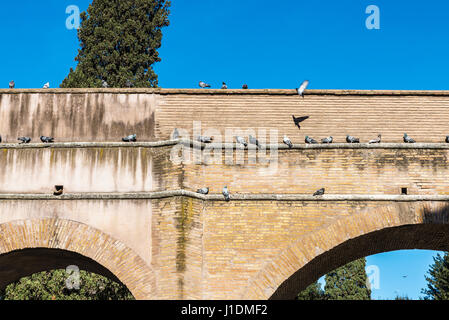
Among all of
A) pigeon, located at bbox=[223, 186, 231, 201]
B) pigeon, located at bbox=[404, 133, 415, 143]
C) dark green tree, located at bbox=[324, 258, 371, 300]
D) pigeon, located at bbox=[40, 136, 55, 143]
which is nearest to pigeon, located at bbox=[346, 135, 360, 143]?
pigeon, located at bbox=[404, 133, 415, 143]

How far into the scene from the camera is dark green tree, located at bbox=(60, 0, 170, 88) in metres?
22.0

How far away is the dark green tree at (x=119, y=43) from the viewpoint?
22016 millimetres

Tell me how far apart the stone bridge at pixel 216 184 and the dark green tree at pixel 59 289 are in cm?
728

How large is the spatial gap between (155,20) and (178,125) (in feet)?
42.4

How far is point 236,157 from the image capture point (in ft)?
37.0

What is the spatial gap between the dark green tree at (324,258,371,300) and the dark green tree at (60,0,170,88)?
1558cm

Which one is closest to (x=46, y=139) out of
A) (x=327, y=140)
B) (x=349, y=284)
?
(x=327, y=140)

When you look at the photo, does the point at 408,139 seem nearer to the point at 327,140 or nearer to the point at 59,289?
the point at 327,140

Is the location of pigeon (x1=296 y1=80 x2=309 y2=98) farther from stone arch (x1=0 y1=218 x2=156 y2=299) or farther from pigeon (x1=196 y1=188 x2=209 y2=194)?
stone arch (x1=0 y1=218 x2=156 y2=299)

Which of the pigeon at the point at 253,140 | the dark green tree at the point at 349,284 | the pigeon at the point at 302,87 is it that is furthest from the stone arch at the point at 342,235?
the dark green tree at the point at 349,284

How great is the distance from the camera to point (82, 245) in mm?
10766

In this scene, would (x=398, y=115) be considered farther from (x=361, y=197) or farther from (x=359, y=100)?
(x=361, y=197)
